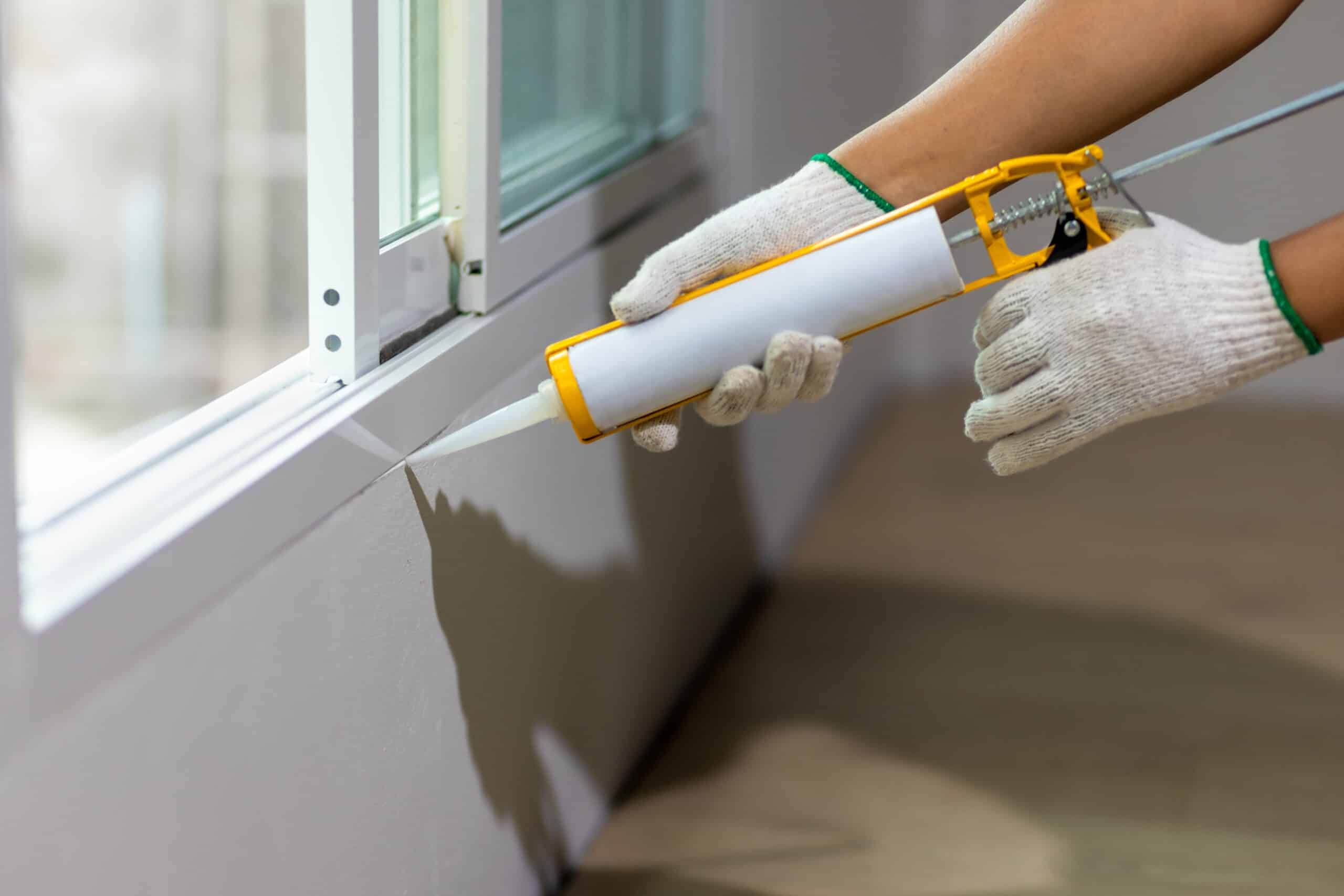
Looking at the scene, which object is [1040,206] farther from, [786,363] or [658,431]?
[658,431]

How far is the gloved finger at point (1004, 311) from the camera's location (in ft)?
3.16

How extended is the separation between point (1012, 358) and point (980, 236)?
92 mm

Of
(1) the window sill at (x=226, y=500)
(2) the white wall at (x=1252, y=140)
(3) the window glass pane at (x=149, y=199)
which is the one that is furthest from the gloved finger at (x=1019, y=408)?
(3) the window glass pane at (x=149, y=199)

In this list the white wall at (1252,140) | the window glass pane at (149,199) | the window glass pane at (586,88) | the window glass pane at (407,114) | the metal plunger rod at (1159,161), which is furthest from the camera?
the window glass pane at (149,199)

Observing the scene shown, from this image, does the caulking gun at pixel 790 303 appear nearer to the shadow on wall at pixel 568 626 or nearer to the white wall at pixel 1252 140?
the shadow on wall at pixel 568 626

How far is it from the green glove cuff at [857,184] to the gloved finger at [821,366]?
17 centimetres

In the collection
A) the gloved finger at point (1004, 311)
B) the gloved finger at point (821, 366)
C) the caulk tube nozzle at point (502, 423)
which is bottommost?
the caulk tube nozzle at point (502, 423)

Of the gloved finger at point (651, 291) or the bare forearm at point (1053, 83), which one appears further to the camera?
the bare forearm at point (1053, 83)

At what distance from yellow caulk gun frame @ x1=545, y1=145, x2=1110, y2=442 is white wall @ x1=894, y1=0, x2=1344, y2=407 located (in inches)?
73.0

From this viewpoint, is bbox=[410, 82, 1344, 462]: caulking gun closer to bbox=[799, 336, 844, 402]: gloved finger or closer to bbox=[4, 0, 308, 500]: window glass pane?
bbox=[799, 336, 844, 402]: gloved finger

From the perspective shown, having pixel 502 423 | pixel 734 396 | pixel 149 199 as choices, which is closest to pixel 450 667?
pixel 502 423

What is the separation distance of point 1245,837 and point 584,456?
2.61 ft

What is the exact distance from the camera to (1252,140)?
2830 mm

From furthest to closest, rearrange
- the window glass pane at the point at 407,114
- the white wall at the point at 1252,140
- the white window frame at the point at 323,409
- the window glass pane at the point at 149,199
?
1. the window glass pane at the point at 149,199
2. the white wall at the point at 1252,140
3. the window glass pane at the point at 407,114
4. the white window frame at the point at 323,409
